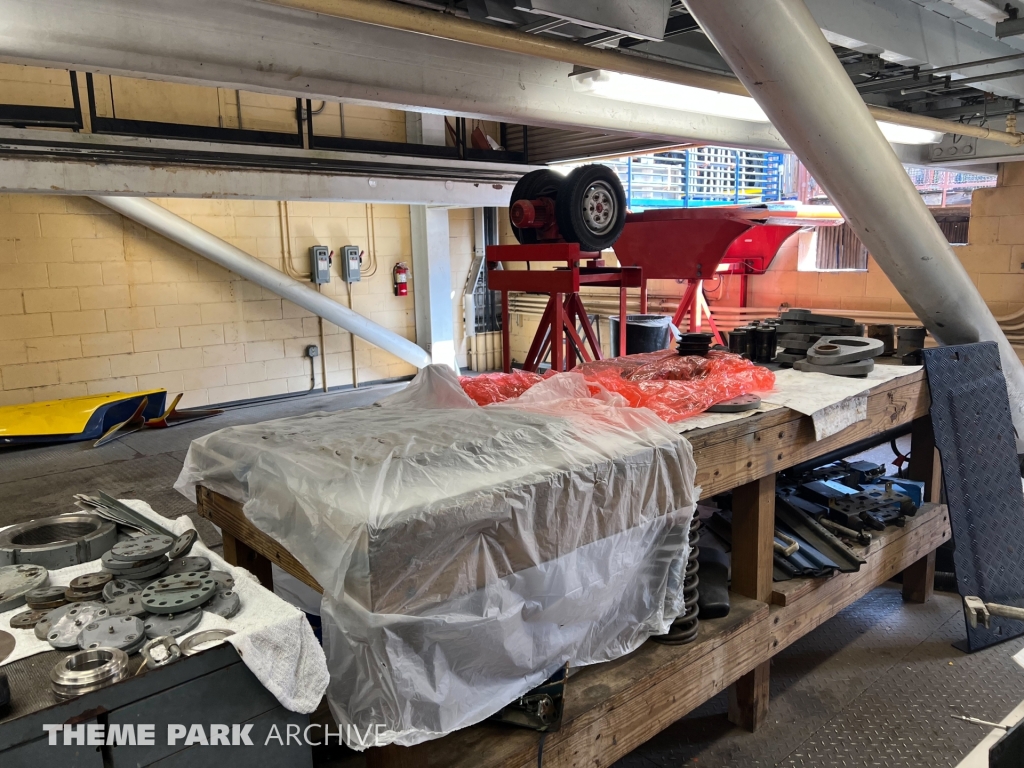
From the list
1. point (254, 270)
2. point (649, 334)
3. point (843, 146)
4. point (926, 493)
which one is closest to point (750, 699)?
point (926, 493)

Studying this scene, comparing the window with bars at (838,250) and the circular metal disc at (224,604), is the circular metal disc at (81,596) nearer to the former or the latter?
the circular metal disc at (224,604)

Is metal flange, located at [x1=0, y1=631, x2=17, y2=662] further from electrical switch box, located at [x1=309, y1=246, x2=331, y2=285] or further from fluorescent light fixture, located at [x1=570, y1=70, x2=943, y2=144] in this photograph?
electrical switch box, located at [x1=309, y1=246, x2=331, y2=285]

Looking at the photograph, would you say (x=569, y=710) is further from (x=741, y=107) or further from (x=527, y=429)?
(x=741, y=107)

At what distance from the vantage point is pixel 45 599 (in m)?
1.07

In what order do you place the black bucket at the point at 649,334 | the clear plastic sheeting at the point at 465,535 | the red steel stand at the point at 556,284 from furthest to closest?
the black bucket at the point at 649,334 < the red steel stand at the point at 556,284 < the clear plastic sheeting at the point at 465,535

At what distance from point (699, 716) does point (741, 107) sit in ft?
8.95

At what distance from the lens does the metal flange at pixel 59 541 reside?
3.99ft

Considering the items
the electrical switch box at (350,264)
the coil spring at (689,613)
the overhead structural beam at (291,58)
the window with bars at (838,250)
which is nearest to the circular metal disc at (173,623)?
the coil spring at (689,613)

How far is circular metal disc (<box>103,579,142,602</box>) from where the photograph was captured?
3.57 ft

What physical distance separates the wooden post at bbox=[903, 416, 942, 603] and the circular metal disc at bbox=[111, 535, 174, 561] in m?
2.93

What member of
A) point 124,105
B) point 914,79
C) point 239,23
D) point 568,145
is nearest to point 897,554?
point 914,79

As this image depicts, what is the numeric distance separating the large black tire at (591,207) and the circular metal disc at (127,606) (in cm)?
325

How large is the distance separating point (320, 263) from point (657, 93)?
4.49 meters

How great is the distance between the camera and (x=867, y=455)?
4.89 metres
